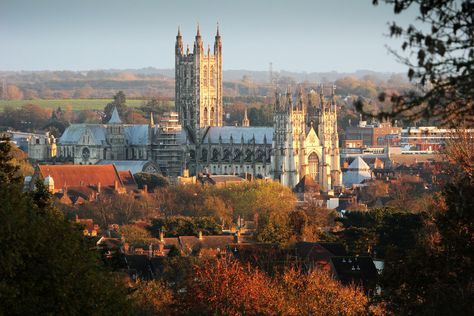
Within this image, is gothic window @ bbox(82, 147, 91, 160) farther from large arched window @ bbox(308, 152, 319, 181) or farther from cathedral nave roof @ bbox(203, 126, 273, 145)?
large arched window @ bbox(308, 152, 319, 181)

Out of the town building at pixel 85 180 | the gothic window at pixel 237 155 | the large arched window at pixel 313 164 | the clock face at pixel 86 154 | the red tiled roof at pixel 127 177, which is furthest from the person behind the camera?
the clock face at pixel 86 154

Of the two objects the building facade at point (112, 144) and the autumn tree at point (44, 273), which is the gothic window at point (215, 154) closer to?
the building facade at point (112, 144)

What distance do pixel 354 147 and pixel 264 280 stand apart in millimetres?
137114

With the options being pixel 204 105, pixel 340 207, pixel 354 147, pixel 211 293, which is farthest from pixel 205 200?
pixel 354 147

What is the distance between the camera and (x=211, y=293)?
1426 inches

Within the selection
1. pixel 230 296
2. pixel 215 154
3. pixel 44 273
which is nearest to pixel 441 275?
pixel 44 273

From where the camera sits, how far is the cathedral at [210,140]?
11969cm

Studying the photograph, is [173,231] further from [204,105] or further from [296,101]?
[204,105]

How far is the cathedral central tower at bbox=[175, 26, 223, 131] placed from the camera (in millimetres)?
131250

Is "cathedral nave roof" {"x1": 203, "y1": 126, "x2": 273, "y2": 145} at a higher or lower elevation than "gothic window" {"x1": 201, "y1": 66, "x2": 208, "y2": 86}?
lower

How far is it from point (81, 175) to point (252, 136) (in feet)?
71.6

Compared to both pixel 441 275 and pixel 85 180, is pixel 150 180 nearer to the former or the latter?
pixel 85 180

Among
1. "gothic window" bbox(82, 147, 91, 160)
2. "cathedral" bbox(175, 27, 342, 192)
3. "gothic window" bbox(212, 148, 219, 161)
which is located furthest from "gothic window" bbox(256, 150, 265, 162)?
"gothic window" bbox(82, 147, 91, 160)

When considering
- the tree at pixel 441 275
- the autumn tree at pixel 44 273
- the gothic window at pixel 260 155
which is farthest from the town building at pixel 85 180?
the autumn tree at pixel 44 273
